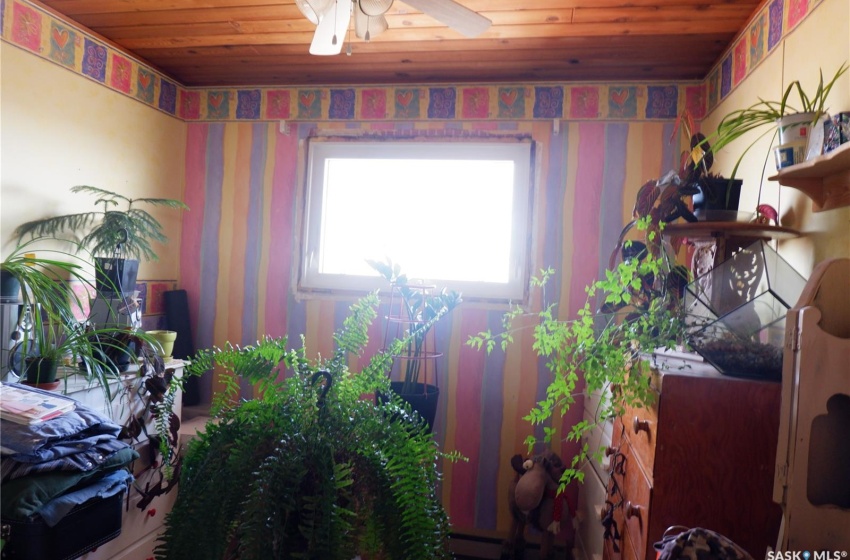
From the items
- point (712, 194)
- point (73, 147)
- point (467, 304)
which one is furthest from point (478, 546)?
point (73, 147)

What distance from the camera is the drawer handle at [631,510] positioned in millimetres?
1297

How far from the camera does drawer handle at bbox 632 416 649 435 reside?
4.27ft

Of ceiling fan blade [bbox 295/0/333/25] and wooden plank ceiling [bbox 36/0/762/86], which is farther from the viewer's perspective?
wooden plank ceiling [bbox 36/0/762/86]

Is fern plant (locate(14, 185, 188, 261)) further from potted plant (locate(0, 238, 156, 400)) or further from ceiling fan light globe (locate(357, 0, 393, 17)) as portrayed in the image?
ceiling fan light globe (locate(357, 0, 393, 17))

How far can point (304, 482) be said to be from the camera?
2.66ft

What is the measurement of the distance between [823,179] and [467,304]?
154 centimetres

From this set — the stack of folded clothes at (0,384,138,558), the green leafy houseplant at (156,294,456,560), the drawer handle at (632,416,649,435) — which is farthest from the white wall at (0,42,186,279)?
the drawer handle at (632,416,649,435)

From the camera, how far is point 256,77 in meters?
2.77

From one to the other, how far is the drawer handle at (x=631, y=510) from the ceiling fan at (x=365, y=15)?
4.33ft

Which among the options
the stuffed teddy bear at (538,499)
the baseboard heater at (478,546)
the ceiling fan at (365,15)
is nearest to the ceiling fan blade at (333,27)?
the ceiling fan at (365,15)

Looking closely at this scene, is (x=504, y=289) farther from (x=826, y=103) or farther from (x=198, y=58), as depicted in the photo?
(x=198, y=58)

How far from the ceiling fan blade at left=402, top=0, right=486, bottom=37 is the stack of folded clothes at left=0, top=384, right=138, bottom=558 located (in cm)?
149

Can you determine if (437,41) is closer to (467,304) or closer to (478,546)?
(467,304)

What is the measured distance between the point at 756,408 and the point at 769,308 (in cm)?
22
